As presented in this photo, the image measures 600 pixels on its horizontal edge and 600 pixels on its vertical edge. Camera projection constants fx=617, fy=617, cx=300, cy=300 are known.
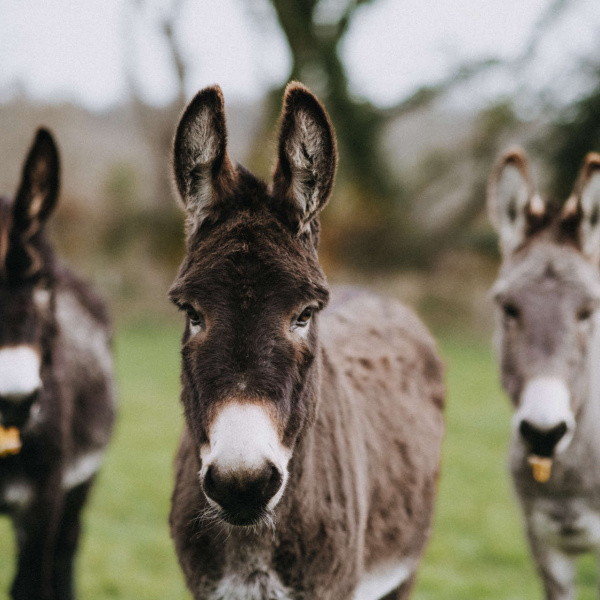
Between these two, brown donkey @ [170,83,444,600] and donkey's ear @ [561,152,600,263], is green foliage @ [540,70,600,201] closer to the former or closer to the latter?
donkey's ear @ [561,152,600,263]

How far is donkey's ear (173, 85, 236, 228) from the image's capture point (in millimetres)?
2150

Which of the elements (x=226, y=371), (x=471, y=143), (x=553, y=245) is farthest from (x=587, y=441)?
(x=471, y=143)

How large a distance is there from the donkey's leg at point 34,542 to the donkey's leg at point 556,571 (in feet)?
9.45

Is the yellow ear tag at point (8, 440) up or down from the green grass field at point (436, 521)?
up

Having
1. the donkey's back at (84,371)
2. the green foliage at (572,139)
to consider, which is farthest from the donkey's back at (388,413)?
the green foliage at (572,139)

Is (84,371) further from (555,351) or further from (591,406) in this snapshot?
(591,406)

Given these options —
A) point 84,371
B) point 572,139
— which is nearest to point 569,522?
point 84,371

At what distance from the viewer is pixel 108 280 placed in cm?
2098

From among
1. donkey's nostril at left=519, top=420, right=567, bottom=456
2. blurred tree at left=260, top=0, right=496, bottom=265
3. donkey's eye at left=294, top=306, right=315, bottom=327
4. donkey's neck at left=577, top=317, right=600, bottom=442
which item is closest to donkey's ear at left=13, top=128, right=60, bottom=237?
donkey's eye at left=294, top=306, right=315, bottom=327

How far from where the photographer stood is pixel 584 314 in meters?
3.38

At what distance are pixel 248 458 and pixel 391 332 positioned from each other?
2142 millimetres

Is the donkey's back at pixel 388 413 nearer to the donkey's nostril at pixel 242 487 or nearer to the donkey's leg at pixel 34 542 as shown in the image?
the donkey's nostril at pixel 242 487

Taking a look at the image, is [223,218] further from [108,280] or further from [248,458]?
[108,280]

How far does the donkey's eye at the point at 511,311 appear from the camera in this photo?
3447 millimetres
